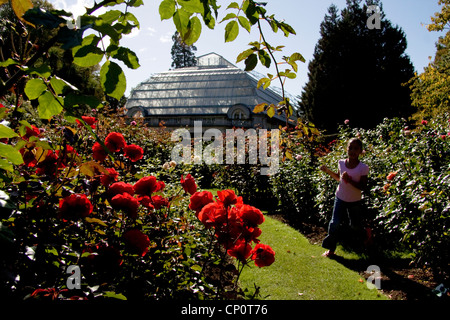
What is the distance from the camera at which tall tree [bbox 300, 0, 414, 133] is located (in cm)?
1959

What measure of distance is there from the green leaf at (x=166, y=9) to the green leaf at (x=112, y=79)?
0.23 metres

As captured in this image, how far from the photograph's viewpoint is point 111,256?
1.17 meters

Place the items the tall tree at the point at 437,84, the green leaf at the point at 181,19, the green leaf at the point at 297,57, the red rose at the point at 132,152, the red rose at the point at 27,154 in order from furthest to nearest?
the tall tree at the point at 437,84
the red rose at the point at 132,152
the red rose at the point at 27,154
the green leaf at the point at 297,57
the green leaf at the point at 181,19

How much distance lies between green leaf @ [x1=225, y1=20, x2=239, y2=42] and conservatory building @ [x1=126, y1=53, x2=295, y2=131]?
2687 centimetres

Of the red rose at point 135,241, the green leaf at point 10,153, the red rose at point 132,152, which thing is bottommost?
the red rose at point 135,241

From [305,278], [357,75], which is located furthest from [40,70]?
[357,75]

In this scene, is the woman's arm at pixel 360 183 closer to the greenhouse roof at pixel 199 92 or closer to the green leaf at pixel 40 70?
the green leaf at pixel 40 70

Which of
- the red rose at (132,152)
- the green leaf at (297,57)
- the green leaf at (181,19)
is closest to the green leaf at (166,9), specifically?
the green leaf at (181,19)

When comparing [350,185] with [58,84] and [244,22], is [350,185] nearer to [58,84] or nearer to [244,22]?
[244,22]

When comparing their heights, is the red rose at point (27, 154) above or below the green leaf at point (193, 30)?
below

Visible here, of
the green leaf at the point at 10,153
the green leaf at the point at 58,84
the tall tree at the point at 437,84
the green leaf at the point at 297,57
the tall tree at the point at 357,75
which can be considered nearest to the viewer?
the green leaf at the point at 10,153

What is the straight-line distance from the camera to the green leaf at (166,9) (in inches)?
33.4

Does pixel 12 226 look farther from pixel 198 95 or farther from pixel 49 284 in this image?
pixel 198 95

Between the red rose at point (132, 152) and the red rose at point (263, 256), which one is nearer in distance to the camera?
the red rose at point (263, 256)
